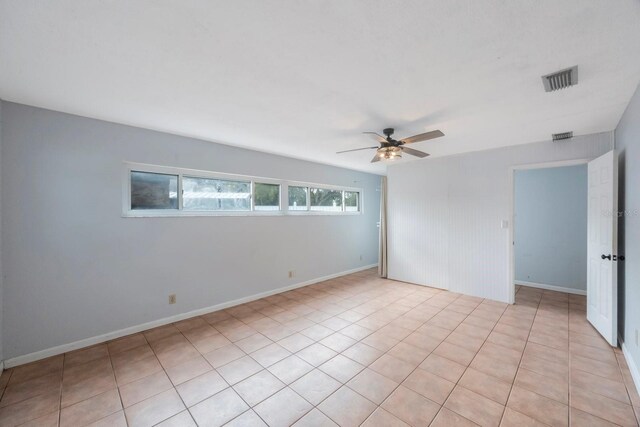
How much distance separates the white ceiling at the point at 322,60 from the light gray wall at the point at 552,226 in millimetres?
1858

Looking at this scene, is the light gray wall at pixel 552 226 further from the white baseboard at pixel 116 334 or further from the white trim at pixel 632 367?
the white baseboard at pixel 116 334

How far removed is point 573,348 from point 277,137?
13.4 feet

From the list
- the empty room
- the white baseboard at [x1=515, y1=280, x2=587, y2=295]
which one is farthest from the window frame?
the white baseboard at [x1=515, y1=280, x2=587, y2=295]

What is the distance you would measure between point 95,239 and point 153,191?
807 mm

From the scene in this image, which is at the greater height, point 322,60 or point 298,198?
point 322,60

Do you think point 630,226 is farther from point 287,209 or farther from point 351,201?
point 351,201

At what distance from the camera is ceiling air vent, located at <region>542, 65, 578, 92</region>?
181cm

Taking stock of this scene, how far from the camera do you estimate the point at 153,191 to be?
323 centimetres

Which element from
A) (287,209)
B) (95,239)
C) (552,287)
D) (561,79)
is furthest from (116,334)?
(552,287)

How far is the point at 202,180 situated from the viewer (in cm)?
367

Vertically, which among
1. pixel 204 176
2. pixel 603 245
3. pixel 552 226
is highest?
pixel 204 176

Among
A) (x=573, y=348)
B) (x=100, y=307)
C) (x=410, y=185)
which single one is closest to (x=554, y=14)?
(x=573, y=348)

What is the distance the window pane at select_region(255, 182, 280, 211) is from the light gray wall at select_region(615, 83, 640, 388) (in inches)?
166

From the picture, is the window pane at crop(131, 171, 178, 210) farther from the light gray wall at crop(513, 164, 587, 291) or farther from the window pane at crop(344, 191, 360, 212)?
the light gray wall at crop(513, 164, 587, 291)
